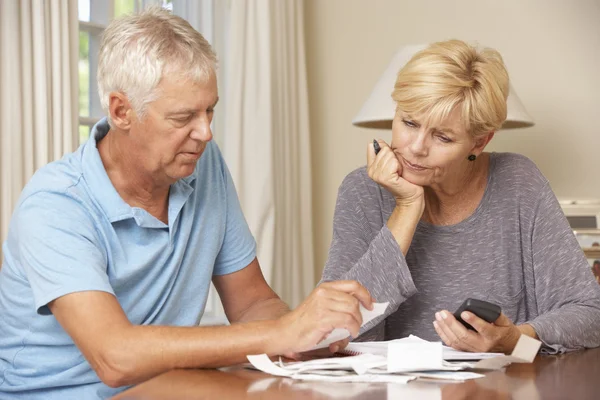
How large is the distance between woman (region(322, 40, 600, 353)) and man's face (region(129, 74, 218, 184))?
1.39 ft

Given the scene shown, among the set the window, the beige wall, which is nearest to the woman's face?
the window

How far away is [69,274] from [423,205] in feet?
2.71

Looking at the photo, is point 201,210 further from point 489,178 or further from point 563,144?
point 563,144

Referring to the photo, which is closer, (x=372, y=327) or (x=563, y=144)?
(x=372, y=327)

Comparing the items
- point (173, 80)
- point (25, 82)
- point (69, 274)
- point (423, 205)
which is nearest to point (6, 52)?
point (25, 82)

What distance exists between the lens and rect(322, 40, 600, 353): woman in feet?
5.84

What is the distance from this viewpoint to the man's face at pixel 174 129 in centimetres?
162

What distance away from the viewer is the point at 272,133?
341cm

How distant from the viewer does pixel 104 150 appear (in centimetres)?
177

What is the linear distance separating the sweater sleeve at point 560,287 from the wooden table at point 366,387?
0.21 m

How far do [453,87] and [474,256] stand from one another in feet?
1.33

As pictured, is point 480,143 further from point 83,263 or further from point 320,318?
point 83,263

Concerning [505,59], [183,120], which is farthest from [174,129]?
[505,59]

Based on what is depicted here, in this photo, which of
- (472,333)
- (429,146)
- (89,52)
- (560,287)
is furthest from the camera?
(89,52)
